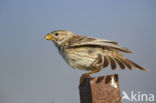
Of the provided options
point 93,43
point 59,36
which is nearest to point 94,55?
point 93,43

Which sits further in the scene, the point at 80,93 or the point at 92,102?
the point at 80,93

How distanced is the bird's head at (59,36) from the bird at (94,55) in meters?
0.62

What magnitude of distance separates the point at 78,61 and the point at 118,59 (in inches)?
30.8

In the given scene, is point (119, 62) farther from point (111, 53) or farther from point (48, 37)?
point (48, 37)

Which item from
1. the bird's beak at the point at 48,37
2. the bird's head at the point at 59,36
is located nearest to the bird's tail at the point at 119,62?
the bird's head at the point at 59,36

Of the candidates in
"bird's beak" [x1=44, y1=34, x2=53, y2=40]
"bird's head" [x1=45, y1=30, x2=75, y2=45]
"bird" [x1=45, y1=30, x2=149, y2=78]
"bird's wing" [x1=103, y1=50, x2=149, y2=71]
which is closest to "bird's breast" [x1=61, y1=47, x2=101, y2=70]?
"bird" [x1=45, y1=30, x2=149, y2=78]

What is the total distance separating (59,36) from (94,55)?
1398mm

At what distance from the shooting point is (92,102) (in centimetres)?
459

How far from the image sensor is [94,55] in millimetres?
5297

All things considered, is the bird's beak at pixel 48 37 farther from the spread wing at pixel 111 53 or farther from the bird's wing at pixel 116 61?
the bird's wing at pixel 116 61

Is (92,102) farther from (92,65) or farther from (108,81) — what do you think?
(92,65)

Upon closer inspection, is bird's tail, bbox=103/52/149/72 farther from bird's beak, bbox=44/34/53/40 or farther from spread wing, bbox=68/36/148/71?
bird's beak, bbox=44/34/53/40

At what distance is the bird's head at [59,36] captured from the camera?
6297mm

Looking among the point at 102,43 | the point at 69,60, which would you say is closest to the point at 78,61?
the point at 69,60
